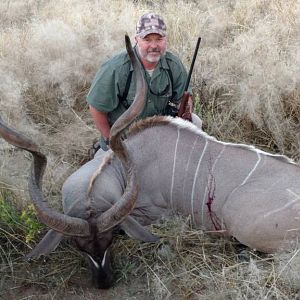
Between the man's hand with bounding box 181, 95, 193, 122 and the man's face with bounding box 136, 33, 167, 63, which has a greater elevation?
the man's face with bounding box 136, 33, 167, 63

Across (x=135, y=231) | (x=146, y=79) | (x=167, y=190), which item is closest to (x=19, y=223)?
(x=135, y=231)

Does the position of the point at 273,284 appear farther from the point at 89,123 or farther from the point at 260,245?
the point at 89,123

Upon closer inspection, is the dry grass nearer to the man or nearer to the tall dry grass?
the tall dry grass

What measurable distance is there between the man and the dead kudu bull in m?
0.34

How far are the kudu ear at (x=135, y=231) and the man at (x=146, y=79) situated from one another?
89cm

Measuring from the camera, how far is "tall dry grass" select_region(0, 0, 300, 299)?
166 inches

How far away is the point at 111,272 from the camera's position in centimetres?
314

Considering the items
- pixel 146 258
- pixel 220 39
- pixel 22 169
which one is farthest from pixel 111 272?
pixel 220 39

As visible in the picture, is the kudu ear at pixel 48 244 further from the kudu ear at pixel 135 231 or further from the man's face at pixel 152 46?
the man's face at pixel 152 46

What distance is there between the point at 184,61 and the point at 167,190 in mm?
1830

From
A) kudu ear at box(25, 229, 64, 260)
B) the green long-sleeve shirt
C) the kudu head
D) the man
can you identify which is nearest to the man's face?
the man

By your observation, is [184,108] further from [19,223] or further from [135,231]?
[19,223]

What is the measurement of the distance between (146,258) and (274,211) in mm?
787

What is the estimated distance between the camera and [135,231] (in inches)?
126
